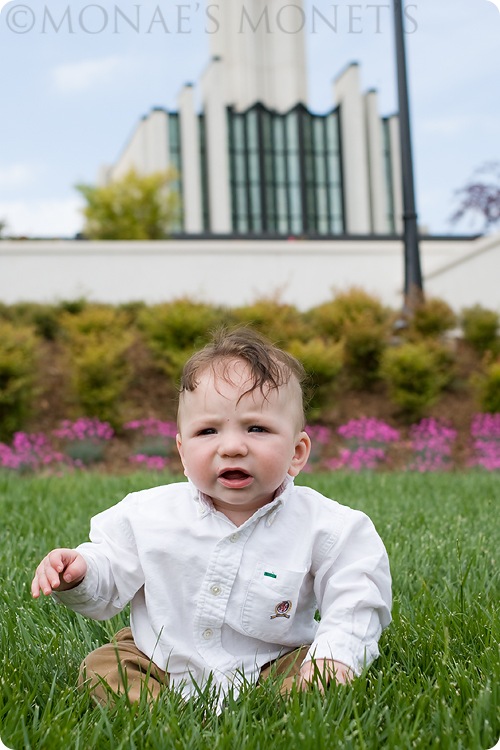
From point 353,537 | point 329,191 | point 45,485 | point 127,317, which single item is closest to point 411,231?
point 127,317

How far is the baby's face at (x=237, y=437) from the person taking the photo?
6.90ft

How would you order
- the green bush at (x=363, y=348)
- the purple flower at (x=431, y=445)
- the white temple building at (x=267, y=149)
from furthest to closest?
the white temple building at (x=267, y=149) → the green bush at (x=363, y=348) → the purple flower at (x=431, y=445)

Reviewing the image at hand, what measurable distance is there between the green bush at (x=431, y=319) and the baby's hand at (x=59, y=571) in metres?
11.1

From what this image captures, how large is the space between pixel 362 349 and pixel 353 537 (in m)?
10.5

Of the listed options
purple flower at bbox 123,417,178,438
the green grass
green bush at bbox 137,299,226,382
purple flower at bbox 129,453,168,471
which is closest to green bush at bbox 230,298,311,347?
green bush at bbox 137,299,226,382

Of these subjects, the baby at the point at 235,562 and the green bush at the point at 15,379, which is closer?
the baby at the point at 235,562

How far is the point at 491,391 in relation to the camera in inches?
448

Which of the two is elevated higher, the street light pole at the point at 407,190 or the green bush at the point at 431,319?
the street light pole at the point at 407,190

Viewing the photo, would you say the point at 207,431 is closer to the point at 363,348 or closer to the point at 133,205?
the point at 363,348

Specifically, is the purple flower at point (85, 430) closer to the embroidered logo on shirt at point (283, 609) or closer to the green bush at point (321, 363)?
the green bush at point (321, 363)

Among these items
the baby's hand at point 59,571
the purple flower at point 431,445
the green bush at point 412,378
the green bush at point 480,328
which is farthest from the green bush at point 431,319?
the baby's hand at point 59,571

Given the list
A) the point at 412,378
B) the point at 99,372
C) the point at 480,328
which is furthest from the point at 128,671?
the point at 480,328

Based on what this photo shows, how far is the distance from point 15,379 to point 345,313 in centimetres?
514

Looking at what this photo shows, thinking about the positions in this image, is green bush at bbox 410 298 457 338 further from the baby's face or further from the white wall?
the baby's face
